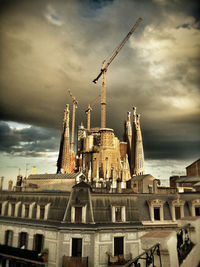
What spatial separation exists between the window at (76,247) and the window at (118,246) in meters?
3.74

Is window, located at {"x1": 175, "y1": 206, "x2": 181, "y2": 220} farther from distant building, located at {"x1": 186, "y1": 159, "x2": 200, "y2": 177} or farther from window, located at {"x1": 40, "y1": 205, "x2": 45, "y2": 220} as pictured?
distant building, located at {"x1": 186, "y1": 159, "x2": 200, "y2": 177}

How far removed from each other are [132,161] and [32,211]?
83630 millimetres

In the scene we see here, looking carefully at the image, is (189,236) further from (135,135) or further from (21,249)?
(135,135)

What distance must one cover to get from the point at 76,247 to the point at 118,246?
14.5ft

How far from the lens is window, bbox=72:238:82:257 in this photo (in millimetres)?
21844

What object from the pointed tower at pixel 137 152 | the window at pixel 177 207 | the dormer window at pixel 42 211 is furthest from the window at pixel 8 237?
the pointed tower at pixel 137 152

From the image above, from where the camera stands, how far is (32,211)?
26.1 meters

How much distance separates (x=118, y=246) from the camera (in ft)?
74.5

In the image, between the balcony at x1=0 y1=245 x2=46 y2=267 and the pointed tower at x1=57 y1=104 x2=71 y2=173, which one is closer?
the balcony at x1=0 y1=245 x2=46 y2=267

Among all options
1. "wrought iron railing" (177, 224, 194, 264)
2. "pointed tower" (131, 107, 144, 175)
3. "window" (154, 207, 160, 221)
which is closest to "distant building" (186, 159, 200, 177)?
"pointed tower" (131, 107, 144, 175)

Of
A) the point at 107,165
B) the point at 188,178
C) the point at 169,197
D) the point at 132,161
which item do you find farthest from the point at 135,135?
the point at 169,197

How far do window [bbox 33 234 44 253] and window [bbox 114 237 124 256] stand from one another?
26.4 feet

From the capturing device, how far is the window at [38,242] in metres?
23.7

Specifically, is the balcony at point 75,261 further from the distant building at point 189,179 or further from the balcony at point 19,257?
the distant building at point 189,179
